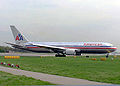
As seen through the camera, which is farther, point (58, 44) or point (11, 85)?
point (58, 44)

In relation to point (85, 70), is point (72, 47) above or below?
above

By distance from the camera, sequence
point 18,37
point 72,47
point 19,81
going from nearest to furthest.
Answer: point 19,81 → point 72,47 → point 18,37

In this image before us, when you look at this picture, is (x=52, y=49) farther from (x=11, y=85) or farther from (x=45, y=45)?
(x=11, y=85)

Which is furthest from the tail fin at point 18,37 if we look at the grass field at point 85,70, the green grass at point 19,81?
the green grass at point 19,81

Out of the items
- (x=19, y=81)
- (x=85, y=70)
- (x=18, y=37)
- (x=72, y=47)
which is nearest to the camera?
(x=19, y=81)

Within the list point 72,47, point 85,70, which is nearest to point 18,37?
point 72,47

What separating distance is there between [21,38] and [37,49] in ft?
22.3

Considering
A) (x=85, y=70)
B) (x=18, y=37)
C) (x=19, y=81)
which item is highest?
(x=18, y=37)

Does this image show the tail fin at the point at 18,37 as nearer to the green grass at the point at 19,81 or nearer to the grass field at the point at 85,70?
the grass field at the point at 85,70

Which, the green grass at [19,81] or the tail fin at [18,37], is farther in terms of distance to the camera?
the tail fin at [18,37]

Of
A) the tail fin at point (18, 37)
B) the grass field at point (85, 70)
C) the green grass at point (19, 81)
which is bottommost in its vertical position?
the grass field at point (85, 70)

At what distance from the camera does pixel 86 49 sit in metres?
61.3

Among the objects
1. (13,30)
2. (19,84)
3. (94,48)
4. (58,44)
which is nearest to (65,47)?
(58,44)

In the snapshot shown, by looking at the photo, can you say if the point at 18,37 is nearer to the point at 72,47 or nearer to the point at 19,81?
the point at 72,47
